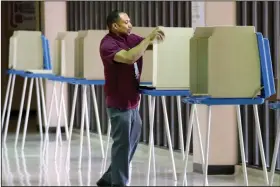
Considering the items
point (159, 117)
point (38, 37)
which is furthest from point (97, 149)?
point (38, 37)

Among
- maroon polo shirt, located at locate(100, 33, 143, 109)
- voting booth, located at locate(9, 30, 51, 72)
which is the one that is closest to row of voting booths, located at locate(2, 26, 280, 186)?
maroon polo shirt, located at locate(100, 33, 143, 109)

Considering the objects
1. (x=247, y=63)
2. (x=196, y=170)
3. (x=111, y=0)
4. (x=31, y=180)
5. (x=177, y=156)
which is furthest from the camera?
(x=111, y=0)

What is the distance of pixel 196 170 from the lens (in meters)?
6.42

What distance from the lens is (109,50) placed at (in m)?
4.33

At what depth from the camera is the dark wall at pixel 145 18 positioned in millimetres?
7531

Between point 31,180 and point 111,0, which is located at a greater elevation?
point 111,0

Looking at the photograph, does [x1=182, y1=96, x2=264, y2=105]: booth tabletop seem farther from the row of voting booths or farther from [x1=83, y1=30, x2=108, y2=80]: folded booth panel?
[x1=83, y1=30, x2=108, y2=80]: folded booth panel

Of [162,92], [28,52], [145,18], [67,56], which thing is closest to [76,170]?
[67,56]

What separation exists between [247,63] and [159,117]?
378 centimetres

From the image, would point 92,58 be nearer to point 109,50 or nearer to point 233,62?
point 109,50

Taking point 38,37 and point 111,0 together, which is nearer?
point 38,37

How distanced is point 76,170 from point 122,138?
2.10 metres

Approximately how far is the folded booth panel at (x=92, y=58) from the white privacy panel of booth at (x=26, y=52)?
5.89 ft

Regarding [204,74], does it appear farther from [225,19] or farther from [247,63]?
[225,19]
